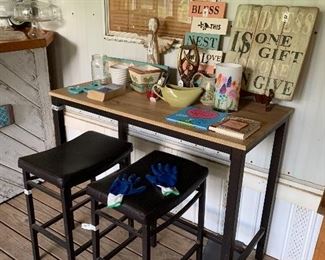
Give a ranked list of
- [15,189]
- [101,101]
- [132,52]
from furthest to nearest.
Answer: [15,189] < [132,52] < [101,101]

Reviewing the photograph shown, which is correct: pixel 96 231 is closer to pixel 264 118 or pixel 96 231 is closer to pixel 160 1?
pixel 264 118

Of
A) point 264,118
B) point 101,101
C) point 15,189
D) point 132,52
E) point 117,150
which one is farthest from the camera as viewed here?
point 15,189

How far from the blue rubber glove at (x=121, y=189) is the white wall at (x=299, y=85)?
2.11 feet

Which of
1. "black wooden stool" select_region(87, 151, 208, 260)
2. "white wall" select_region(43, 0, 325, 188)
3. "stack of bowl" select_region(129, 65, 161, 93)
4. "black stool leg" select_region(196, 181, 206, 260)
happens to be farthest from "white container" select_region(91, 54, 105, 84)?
"black stool leg" select_region(196, 181, 206, 260)

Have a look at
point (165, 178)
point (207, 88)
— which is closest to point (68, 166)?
point (165, 178)

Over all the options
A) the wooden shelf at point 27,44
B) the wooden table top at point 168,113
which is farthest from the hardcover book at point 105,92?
the wooden shelf at point 27,44

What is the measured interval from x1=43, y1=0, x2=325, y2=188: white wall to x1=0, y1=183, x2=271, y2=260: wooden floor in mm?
624

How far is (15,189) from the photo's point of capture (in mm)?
2215

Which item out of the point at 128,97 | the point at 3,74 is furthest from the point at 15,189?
the point at 128,97

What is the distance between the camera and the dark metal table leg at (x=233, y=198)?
45.1 inches

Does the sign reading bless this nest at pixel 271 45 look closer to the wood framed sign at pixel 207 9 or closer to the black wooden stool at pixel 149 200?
the wood framed sign at pixel 207 9

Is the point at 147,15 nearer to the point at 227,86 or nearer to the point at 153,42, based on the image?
the point at 153,42

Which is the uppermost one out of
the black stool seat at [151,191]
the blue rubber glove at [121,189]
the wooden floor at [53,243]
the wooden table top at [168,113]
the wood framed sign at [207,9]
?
the wood framed sign at [207,9]

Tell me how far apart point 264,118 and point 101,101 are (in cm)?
67
